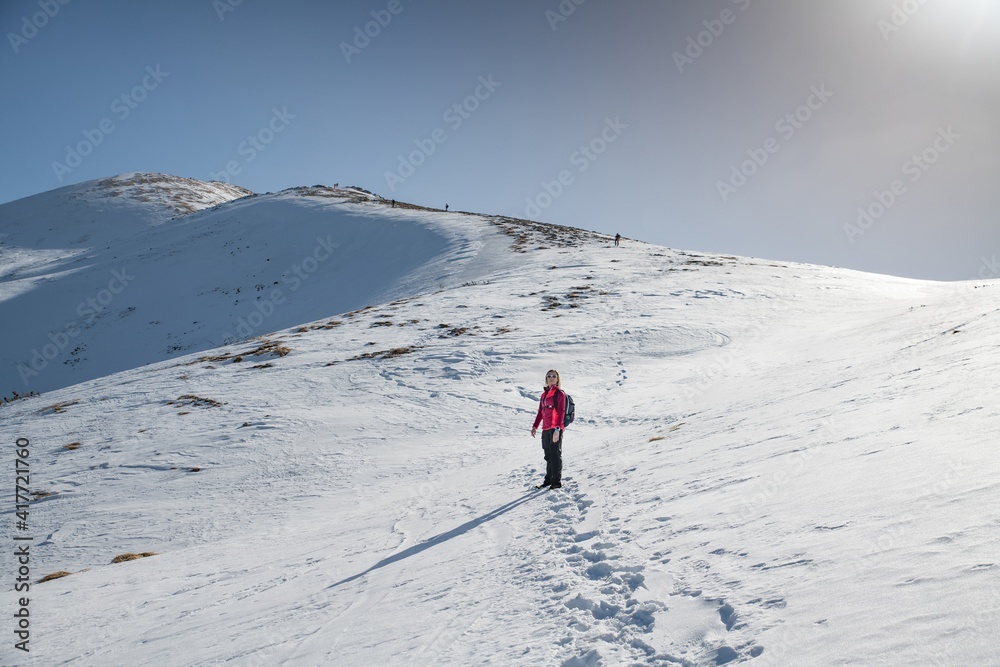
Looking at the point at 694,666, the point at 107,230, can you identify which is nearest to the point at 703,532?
the point at 694,666

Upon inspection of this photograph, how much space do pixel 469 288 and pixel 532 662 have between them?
22.4m

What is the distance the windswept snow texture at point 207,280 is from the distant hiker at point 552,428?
20331mm

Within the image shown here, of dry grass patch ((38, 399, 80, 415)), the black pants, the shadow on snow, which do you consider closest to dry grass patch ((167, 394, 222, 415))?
dry grass patch ((38, 399, 80, 415))

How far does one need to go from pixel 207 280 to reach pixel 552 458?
3731 cm

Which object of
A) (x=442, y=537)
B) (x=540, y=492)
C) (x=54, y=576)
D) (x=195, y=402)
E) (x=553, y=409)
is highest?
(x=195, y=402)

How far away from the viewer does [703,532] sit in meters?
5.19

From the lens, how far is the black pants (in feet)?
27.3

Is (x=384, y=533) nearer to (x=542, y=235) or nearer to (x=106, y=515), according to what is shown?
(x=106, y=515)

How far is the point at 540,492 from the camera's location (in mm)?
8352

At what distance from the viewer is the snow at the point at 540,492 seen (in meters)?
3.81

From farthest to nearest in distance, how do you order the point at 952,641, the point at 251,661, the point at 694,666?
the point at 251,661, the point at 694,666, the point at 952,641

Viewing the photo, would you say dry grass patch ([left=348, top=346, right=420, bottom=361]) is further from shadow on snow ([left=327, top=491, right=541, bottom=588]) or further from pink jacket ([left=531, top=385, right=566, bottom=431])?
shadow on snow ([left=327, top=491, right=541, bottom=588])

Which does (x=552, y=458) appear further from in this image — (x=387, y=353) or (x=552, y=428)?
(x=387, y=353)

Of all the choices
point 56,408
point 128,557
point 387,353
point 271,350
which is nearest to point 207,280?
point 271,350
